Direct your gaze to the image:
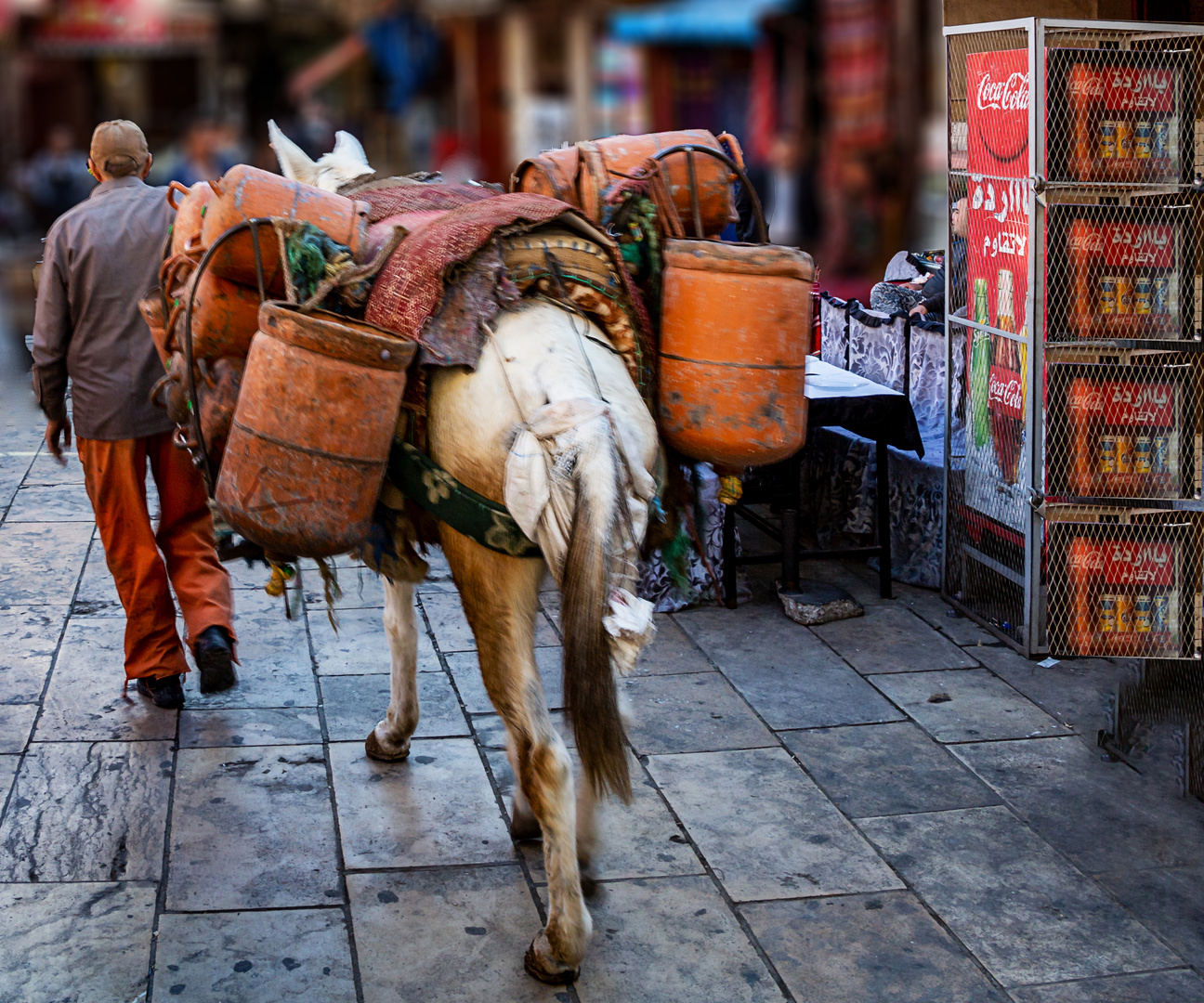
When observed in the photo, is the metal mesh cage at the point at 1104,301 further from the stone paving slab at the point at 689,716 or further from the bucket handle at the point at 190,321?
the bucket handle at the point at 190,321

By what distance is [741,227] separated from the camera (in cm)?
421

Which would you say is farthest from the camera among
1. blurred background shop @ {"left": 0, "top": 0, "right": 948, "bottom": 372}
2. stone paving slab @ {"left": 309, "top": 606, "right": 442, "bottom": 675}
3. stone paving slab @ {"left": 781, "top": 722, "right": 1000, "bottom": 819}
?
stone paving slab @ {"left": 309, "top": 606, "right": 442, "bottom": 675}

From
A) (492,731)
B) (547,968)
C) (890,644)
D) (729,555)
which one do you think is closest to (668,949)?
(547,968)

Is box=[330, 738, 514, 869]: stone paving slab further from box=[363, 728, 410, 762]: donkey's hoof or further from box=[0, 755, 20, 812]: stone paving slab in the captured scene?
box=[0, 755, 20, 812]: stone paving slab

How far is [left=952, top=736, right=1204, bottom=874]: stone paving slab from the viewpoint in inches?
148

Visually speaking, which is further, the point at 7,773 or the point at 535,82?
the point at 7,773

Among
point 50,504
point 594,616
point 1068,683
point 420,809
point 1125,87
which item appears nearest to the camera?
point 594,616

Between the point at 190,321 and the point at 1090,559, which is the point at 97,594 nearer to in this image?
the point at 190,321

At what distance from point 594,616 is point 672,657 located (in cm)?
254

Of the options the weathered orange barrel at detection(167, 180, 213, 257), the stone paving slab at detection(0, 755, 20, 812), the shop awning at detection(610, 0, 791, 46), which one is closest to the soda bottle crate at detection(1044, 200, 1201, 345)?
the weathered orange barrel at detection(167, 180, 213, 257)

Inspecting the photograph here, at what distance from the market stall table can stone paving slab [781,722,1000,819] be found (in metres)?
1.38

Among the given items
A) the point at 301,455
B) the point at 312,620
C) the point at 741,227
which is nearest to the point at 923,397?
the point at 741,227

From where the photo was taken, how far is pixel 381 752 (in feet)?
14.3

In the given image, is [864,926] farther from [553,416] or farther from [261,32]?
[261,32]
